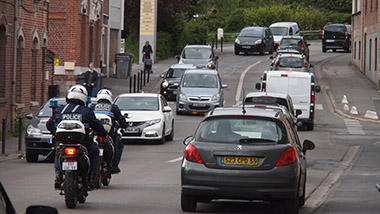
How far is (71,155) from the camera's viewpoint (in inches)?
449

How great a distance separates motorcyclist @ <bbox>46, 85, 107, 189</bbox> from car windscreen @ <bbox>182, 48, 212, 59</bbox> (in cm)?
3299

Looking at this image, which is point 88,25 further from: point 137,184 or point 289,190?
point 289,190

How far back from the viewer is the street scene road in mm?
12211

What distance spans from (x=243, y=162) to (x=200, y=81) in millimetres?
24177

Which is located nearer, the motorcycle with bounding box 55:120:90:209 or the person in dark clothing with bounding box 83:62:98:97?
the motorcycle with bounding box 55:120:90:209

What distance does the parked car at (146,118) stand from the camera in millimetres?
23797

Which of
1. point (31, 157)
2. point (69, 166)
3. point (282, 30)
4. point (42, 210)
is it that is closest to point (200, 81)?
point (31, 157)

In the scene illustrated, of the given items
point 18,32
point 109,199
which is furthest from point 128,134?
point 109,199

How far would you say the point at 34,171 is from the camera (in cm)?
1709

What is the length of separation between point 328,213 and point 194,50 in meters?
34.3

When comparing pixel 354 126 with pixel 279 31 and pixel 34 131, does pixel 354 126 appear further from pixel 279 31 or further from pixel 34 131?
pixel 279 31

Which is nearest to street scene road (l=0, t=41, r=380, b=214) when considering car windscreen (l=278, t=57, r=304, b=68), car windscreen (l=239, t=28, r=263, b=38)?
car windscreen (l=278, t=57, r=304, b=68)

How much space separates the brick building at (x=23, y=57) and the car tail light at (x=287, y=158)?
17.0 m

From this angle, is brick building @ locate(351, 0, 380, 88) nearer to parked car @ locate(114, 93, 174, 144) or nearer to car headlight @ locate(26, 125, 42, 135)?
parked car @ locate(114, 93, 174, 144)
